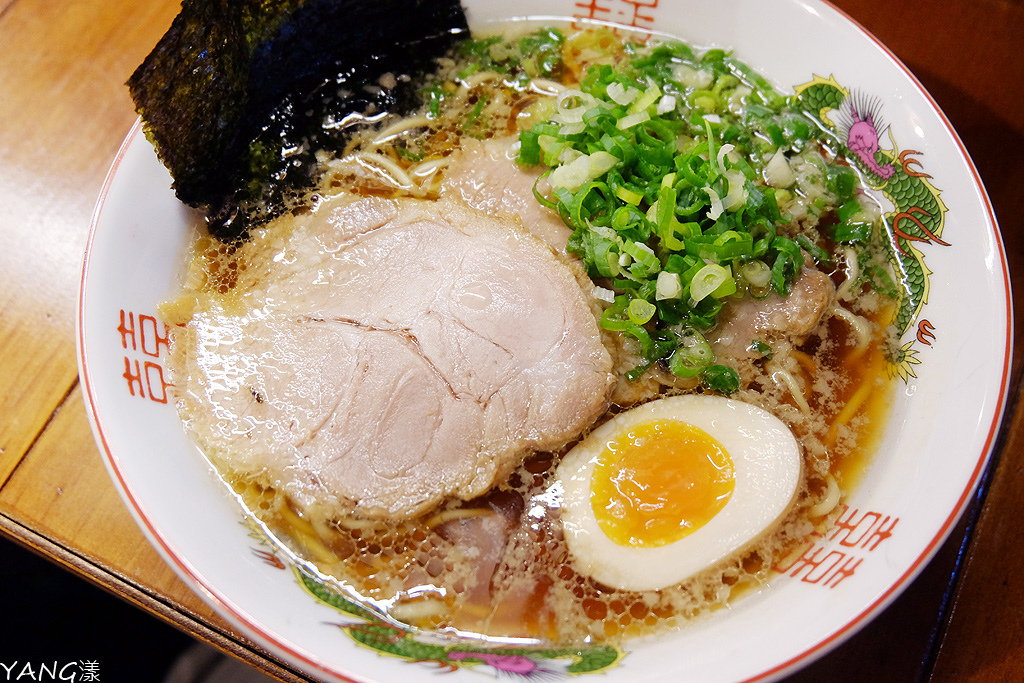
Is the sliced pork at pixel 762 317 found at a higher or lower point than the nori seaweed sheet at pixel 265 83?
lower

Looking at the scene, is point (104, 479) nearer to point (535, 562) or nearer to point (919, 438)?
point (535, 562)

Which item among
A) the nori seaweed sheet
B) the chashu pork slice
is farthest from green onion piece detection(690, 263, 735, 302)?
the nori seaweed sheet

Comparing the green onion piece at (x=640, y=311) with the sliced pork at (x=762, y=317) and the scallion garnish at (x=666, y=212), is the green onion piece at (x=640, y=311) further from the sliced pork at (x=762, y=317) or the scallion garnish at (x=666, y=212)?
the sliced pork at (x=762, y=317)

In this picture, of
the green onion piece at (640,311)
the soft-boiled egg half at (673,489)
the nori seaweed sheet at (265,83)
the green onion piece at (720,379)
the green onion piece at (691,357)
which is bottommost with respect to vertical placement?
the soft-boiled egg half at (673,489)

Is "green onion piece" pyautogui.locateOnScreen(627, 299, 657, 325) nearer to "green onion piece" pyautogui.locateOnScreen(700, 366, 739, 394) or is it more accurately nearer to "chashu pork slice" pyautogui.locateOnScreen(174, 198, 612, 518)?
"chashu pork slice" pyautogui.locateOnScreen(174, 198, 612, 518)

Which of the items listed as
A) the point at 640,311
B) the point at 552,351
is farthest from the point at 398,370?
the point at 640,311

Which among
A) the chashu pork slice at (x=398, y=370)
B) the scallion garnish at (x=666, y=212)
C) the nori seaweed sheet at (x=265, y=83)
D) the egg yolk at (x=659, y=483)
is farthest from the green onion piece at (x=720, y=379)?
the nori seaweed sheet at (x=265, y=83)
